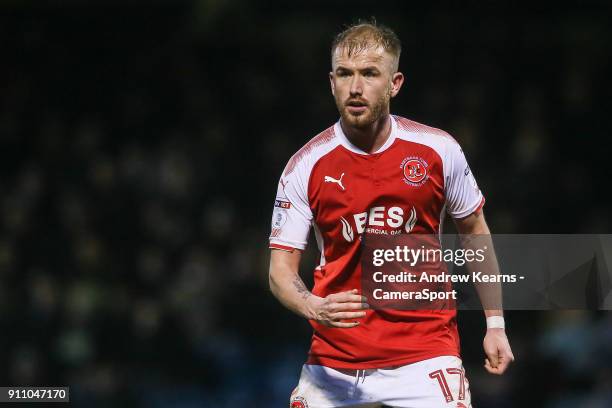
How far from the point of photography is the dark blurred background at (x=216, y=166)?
9.03 m

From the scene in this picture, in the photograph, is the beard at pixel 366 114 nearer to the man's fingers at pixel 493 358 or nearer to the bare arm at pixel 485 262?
the bare arm at pixel 485 262

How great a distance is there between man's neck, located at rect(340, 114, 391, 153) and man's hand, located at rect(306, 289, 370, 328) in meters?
0.86

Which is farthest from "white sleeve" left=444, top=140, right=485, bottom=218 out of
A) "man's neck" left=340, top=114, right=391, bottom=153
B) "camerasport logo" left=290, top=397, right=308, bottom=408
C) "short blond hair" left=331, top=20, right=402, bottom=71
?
"camerasport logo" left=290, top=397, right=308, bottom=408

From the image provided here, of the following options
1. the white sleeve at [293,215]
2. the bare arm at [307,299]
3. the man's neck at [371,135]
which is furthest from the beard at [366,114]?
the bare arm at [307,299]

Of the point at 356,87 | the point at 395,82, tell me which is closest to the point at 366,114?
the point at 356,87

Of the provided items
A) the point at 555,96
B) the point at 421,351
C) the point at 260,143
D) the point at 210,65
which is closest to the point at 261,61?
the point at 210,65

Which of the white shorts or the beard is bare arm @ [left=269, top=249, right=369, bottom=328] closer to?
the white shorts

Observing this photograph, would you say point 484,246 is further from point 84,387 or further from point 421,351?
point 84,387

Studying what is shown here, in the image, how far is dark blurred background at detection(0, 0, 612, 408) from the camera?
9031mm

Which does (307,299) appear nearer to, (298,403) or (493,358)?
(298,403)

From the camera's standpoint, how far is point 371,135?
4.86 metres

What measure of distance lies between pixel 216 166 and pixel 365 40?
236 inches

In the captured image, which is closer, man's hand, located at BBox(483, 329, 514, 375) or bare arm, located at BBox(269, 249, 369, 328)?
bare arm, located at BBox(269, 249, 369, 328)

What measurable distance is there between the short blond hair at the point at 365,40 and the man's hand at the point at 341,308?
3.74 feet
